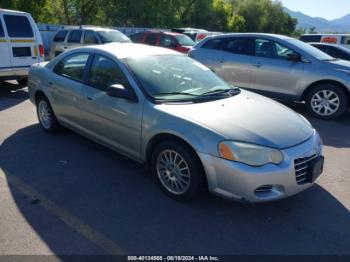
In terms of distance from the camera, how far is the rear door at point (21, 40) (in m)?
8.32

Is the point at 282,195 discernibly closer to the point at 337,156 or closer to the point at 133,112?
the point at 133,112

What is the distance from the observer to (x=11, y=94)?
8.66m

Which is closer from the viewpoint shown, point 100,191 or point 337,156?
point 100,191

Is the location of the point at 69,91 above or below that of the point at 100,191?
above

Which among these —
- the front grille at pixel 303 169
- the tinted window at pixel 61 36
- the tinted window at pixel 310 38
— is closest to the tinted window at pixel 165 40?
the tinted window at pixel 61 36

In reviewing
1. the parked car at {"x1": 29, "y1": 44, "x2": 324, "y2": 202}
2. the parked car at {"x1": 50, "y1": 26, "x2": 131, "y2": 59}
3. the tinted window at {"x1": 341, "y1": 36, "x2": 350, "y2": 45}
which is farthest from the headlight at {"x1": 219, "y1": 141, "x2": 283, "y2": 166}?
the tinted window at {"x1": 341, "y1": 36, "x2": 350, "y2": 45}

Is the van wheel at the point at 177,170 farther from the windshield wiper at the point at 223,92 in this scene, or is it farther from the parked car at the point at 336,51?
the parked car at the point at 336,51

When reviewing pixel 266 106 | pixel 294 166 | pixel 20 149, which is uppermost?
pixel 266 106

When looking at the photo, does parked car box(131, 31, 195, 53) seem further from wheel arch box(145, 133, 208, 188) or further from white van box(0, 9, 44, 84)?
wheel arch box(145, 133, 208, 188)

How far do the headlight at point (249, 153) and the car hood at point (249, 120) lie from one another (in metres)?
0.05

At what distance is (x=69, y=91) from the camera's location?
4863 mm

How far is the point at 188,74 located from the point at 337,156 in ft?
8.59

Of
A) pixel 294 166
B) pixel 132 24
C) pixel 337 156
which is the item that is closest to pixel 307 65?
pixel 337 156

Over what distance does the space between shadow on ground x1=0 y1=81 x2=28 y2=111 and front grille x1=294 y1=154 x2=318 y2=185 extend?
628 cm
